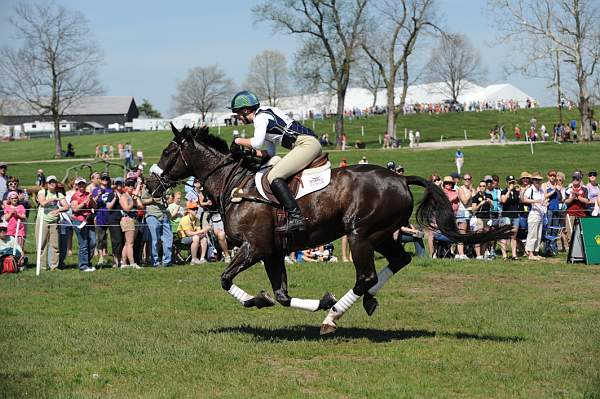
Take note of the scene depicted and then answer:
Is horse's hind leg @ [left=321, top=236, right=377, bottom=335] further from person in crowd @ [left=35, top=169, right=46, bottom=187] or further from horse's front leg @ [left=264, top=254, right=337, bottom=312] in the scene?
person in crowd @ [left=35, top=169, right=46, bottom=187]

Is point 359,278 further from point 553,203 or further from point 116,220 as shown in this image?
point 553,203

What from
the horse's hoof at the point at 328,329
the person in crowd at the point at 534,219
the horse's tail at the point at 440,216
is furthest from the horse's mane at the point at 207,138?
the person in crowd at the point at 534,219

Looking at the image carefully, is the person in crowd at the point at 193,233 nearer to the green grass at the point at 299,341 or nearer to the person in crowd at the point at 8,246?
the green grass at the point at 299,341

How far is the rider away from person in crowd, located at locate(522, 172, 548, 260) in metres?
11.4

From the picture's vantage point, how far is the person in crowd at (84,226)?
1783cm

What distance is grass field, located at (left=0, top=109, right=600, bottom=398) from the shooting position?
7.53 metres

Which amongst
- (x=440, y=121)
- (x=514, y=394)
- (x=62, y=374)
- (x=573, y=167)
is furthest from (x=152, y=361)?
(x=440, y=121)

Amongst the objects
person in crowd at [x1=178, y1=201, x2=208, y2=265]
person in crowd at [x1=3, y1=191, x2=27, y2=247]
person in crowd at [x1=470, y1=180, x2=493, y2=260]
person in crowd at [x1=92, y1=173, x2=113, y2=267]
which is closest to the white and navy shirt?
person in crowd at [x1=92, y1=173, x2=113, y2=267]

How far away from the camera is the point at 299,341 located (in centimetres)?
963

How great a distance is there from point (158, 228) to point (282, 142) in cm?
892

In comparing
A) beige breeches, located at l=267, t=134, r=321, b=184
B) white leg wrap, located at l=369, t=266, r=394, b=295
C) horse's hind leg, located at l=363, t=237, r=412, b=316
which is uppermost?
beige breeches, located at l=267, t=134, r=321, b=184

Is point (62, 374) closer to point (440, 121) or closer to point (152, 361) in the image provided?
point (152, 361)

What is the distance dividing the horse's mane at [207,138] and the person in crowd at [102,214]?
744cm

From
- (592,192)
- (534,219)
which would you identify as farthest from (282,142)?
(592,192)
